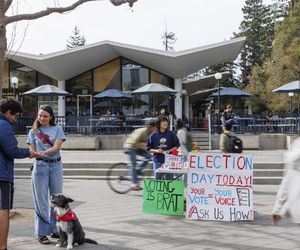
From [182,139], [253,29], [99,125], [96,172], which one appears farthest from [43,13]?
[253,29]

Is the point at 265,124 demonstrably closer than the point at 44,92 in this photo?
Yes

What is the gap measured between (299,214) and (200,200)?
4.74m

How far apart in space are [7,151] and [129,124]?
17.9 metres

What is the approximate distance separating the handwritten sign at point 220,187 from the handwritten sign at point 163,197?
11.3 inches

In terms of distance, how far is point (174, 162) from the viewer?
10.1 m

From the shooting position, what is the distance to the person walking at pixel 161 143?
10.6 m

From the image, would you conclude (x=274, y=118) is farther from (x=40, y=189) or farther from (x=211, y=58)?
(x=40, y=189)

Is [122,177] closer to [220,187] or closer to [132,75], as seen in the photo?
[220,187]

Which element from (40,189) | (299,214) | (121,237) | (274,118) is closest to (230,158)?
(121,237)

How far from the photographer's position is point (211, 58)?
31.1 meters

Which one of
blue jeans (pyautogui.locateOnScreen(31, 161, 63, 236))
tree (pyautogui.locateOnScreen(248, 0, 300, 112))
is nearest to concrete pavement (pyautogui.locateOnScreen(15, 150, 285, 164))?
blue jeans (pyautogui.locateOnScreen(31, 161, 63, 236))

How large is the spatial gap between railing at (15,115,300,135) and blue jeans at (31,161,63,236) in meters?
15.8

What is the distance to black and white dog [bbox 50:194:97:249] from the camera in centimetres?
632

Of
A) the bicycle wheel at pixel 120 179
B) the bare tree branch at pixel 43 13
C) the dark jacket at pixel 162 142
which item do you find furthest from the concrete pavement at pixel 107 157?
the bare tree branch at pixel 43 13
